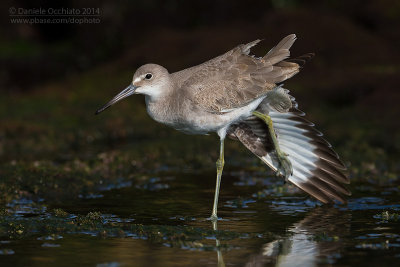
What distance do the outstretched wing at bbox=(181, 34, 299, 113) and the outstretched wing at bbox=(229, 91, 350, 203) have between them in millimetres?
522

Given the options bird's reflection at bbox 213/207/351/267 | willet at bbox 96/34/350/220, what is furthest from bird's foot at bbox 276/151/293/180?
bird's reflection at bbox 213/207/351/267

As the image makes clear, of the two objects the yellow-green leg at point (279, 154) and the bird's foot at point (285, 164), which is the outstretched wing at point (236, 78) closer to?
the yellow-green leg at point (279, 154)

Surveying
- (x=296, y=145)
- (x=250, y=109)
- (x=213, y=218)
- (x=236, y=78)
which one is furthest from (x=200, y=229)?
(x=296, y=145)

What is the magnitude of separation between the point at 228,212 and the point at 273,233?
1.24 metres

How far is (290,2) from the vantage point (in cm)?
2083

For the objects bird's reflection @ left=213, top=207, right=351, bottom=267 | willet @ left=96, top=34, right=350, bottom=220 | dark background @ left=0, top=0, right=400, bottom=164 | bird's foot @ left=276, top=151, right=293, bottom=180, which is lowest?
bird's reflection @ left=213, top=207, right=351, bottom=267

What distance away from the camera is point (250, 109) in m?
8.56

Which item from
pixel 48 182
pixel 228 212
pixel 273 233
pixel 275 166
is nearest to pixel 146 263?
pixel 273 233

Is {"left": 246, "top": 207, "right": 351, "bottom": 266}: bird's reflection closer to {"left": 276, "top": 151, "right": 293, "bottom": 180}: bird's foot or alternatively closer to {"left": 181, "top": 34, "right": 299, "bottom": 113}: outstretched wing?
{"left": 276, "top": 151, "right": 293, "bottom": 180}: bird's foot

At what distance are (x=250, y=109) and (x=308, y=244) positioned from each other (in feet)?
7.62

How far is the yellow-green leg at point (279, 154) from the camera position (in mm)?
8859

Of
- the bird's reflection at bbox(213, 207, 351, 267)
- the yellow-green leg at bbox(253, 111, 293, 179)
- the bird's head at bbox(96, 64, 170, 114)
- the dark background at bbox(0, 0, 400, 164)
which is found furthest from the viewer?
the dark background at bbox(0, 0, 400, 164)

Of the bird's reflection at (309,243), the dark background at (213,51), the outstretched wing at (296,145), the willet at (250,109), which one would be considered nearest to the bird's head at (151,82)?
the willet at (250,109)

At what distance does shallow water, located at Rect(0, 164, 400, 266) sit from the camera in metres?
6.23
